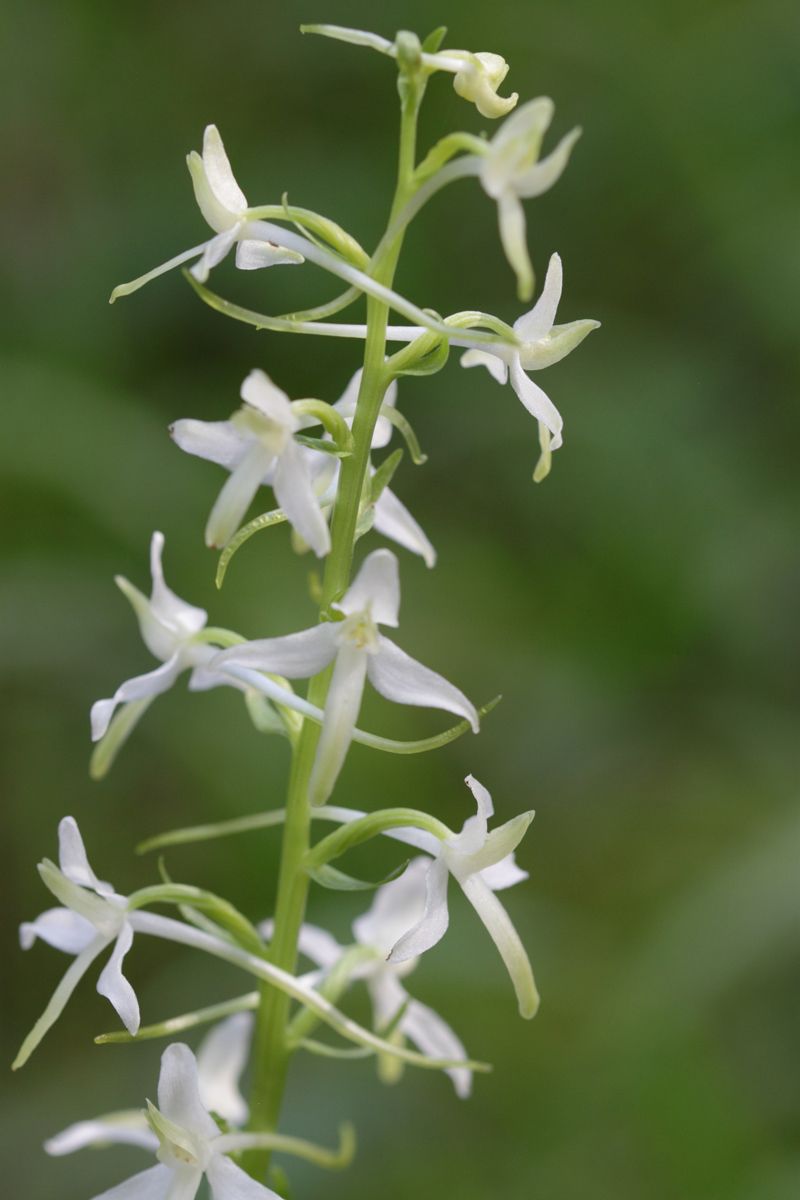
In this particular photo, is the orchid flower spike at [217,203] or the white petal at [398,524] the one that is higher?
the orchid flower spike at [217,203]

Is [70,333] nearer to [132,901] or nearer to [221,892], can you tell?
[221,892]

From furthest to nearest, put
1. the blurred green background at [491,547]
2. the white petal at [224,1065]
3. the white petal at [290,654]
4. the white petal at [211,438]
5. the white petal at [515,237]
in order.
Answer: the blurred green background at [491,547] < the white petal at [224,1065] < the white petal at [211,438] < the white petal at [290,654] < the white petal at [515,237]

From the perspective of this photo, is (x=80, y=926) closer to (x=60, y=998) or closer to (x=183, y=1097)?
(x=60, y=998)

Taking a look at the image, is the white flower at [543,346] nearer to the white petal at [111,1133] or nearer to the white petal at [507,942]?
the white petal at [507,942]

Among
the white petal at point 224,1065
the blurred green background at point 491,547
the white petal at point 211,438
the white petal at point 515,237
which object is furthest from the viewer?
the blurred green background at point 491,547

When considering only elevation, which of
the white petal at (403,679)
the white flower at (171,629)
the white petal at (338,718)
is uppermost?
the white petal at (403,679)

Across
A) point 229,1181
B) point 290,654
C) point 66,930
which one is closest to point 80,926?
point 66,930

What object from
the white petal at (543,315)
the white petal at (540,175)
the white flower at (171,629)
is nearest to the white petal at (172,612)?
the white flower at (171,629)

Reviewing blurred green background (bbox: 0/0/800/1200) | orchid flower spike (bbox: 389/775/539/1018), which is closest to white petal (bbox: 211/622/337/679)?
orchid flower spike (bbox: 389/775/539/1018)
